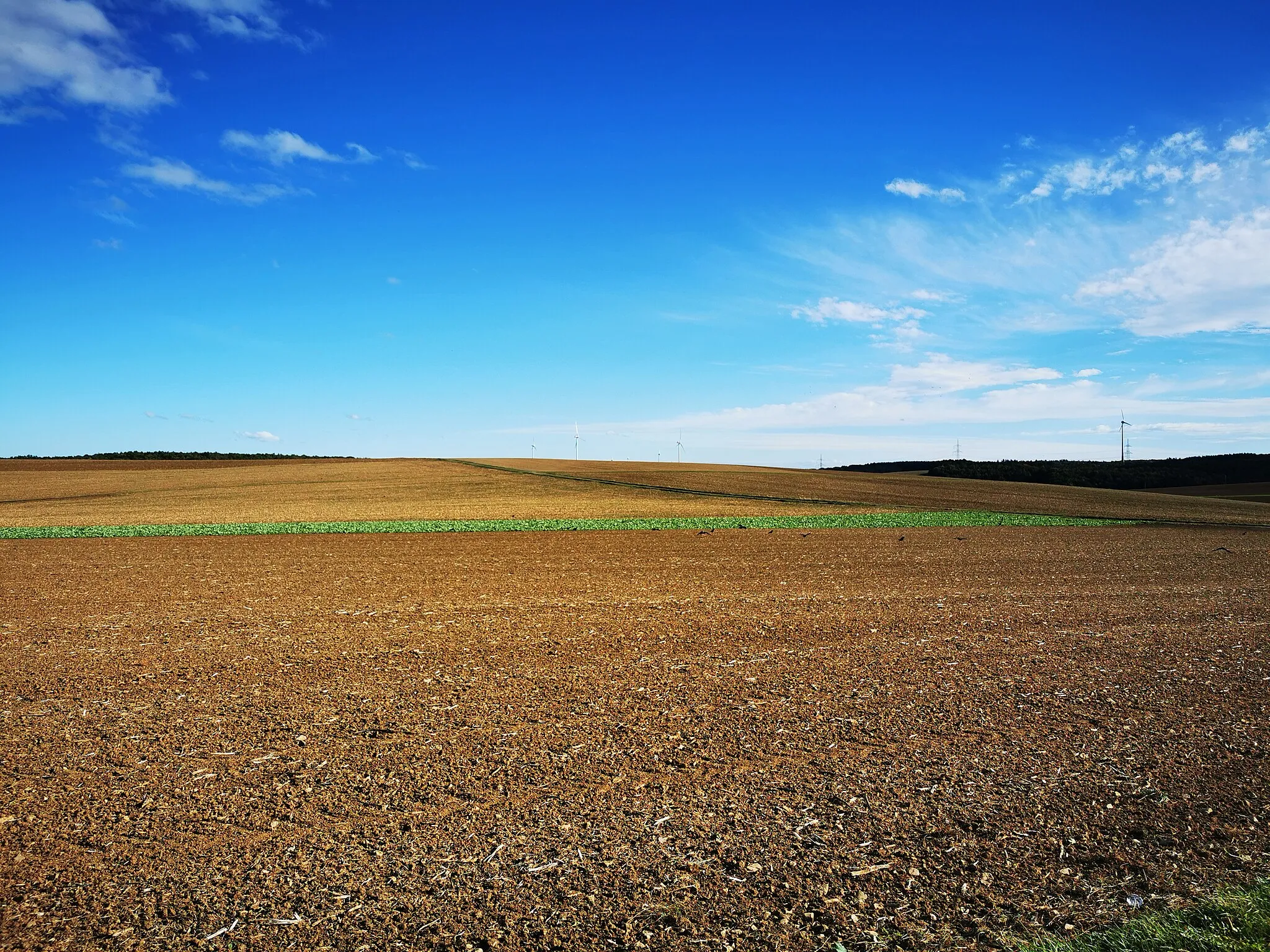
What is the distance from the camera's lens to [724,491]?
54031 mm

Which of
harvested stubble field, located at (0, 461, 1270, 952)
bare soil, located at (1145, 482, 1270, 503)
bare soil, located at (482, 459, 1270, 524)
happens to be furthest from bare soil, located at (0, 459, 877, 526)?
bare soil, located at (1145, 482, 1270, 503)

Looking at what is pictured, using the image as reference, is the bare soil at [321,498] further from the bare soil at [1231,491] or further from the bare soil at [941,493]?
the bare soil at [1231,491]

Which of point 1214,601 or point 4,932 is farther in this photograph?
point 1214,601

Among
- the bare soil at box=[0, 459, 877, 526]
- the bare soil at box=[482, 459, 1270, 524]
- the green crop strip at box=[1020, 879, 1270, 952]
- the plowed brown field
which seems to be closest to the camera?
the green crop strip at box=[1020, 879, 1270, 952]

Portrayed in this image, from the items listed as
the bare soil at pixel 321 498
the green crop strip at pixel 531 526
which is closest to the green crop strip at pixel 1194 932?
the green crop strip at pixel 531 526

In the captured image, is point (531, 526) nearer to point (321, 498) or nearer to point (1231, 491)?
point (321, 498)

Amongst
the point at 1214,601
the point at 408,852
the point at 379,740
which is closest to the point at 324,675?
the point at 379,740

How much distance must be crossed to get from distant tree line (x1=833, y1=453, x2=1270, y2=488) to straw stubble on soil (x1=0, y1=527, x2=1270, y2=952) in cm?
8568

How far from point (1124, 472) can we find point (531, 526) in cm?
9229

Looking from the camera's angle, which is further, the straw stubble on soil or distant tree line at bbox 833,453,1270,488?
distant tree line at bbox 833,453,1270,488

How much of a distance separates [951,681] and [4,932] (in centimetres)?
884

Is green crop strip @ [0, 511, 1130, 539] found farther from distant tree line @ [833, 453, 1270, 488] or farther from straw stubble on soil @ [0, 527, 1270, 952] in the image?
distant tree line @ [833, 453, 1270, 488]

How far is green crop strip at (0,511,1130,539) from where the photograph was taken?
32.4 meters

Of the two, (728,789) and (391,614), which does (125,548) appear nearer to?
(391,614)
